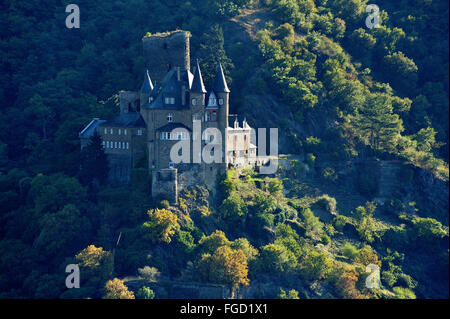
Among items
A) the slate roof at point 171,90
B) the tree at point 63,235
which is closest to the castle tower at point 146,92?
the slate roof at point 171,90

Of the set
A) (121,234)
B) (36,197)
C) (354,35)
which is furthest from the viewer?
(354,35)

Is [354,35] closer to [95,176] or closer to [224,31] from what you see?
[224,31]

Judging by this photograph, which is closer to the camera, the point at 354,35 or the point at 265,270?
the point at 265,270

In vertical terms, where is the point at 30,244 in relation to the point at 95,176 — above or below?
below

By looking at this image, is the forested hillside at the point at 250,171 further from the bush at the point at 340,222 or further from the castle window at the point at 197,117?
the castle window at the point at 197,117

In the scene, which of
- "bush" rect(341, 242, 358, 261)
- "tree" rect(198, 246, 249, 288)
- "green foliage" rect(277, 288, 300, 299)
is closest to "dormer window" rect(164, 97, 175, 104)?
"tree" rect(198, 246, 249, 288)

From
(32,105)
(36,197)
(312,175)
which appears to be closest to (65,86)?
(32,105)
